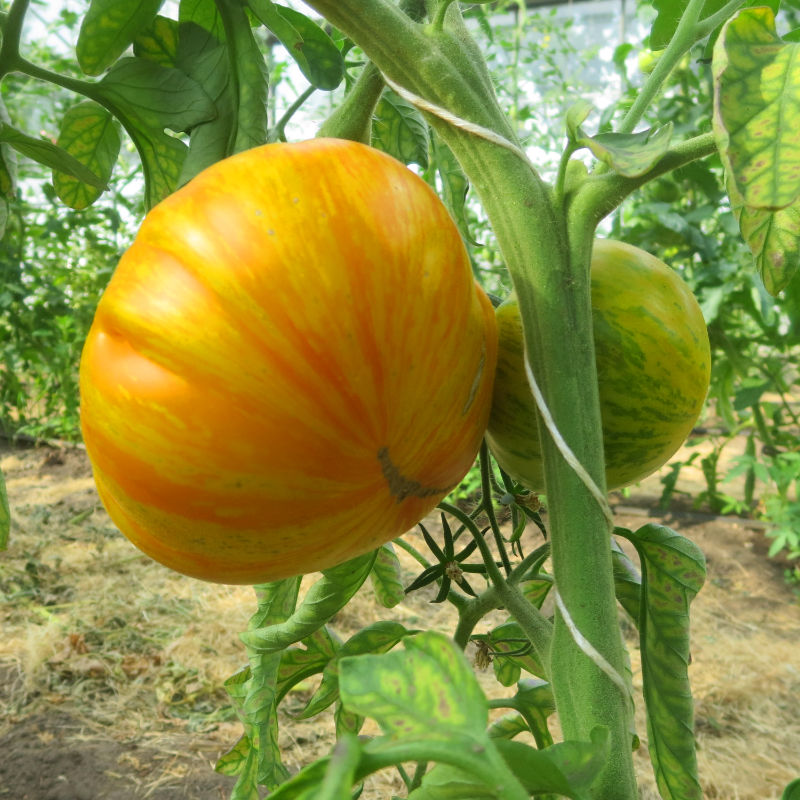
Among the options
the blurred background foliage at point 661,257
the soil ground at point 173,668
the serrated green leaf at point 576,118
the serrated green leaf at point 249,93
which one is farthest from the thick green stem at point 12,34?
the soil ground at point 173,668

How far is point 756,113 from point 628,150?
0.06m

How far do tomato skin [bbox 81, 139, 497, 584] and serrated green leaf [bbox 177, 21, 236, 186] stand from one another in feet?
0.58

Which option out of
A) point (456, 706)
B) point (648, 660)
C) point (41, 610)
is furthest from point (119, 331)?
point (41, 610)

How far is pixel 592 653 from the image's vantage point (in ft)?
1.16

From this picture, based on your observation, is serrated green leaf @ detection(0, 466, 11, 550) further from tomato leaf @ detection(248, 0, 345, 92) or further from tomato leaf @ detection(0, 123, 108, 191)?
tomato leaf @ detection(248, 0, 345, 92)

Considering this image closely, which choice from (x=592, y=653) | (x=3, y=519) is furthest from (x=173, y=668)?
(x=592, y=653)

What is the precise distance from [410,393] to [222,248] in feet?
0.36

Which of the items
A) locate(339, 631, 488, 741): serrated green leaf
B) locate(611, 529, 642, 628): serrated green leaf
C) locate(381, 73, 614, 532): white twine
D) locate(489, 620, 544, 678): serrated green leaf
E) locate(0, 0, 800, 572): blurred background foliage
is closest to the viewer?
locate(339, 631, 488, 741): serrated green leaf

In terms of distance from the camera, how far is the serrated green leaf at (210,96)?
528 millimetres

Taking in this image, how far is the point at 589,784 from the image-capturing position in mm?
306

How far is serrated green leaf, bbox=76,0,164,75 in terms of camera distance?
1.69 feet

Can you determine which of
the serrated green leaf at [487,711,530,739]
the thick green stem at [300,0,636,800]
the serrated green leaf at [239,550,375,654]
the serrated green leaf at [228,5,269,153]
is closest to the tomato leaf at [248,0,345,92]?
the serrated green leaf at [228,5,269,153]

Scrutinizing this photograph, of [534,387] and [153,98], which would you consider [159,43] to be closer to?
[153,98]

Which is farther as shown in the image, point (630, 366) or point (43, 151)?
point (43, 151)
